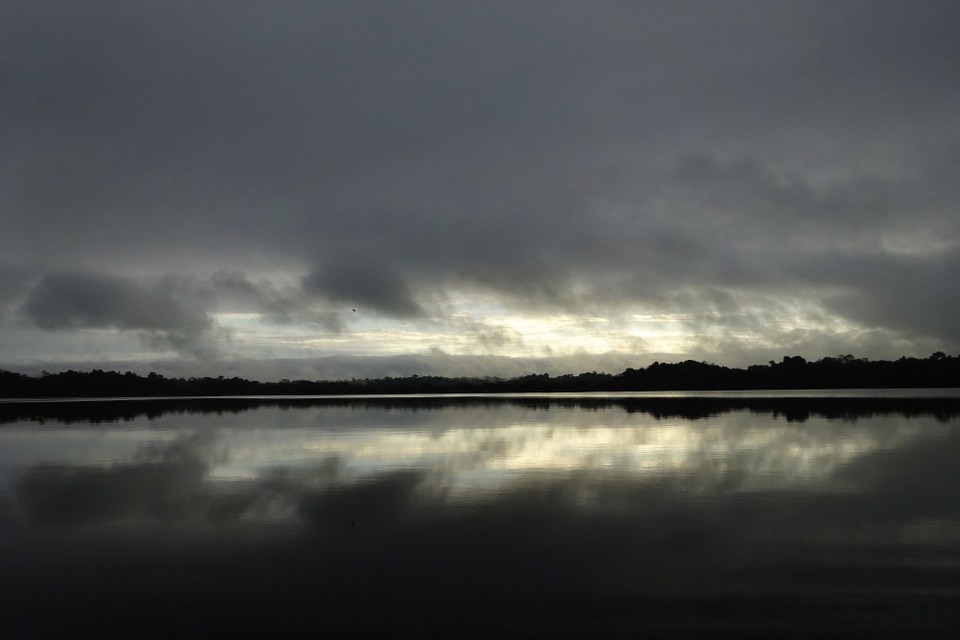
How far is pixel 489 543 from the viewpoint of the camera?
1184cm

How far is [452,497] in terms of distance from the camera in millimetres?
16000

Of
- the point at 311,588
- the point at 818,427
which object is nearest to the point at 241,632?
the point at 311,588

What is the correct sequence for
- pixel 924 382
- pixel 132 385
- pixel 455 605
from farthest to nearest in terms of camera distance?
pixel 132 385 → pixel 924 382 → pixel 455 605

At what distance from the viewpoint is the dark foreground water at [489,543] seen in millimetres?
8570

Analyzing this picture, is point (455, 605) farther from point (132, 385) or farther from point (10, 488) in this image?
point (132, 385)

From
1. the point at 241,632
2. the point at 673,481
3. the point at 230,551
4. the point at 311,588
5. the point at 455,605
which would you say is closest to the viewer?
the point at 241,632

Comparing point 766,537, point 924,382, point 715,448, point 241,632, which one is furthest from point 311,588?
point 924,382

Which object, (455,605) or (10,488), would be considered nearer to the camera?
(455,605)

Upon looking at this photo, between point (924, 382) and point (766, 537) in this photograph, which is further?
point (924, 382)

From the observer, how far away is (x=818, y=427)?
32.9 meters

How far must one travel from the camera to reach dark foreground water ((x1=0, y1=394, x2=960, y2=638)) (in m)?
8.57

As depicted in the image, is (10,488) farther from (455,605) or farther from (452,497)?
(455,605)

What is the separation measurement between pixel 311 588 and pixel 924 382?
436ft

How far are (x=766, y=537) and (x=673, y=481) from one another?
5.86 meters
